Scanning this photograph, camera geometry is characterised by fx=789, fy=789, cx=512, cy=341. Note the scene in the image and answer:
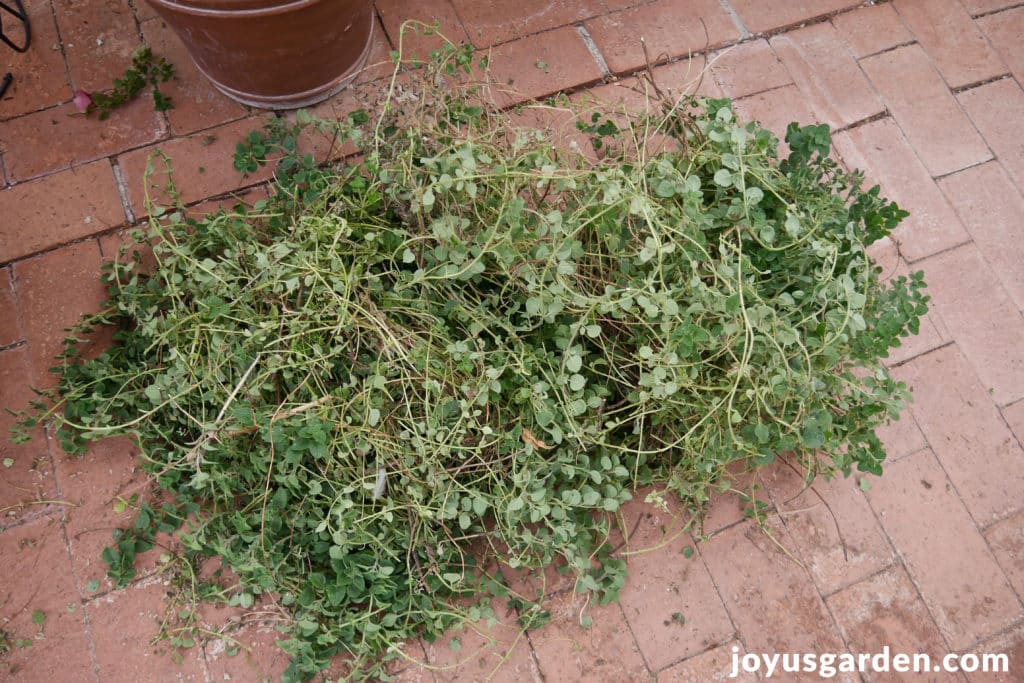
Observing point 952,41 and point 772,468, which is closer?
point 772,468

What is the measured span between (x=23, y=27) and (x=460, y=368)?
6.04 feet

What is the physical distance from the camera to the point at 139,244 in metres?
2.06

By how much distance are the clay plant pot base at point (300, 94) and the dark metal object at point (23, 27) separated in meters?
0.53

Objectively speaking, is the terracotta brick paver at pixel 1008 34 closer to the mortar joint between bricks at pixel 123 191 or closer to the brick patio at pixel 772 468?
the brick patio at pixel 772 468

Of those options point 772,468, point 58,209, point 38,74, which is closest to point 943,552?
point 772,468

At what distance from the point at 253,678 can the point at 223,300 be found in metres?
0.86

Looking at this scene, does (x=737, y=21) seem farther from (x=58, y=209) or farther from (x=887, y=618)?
(x=58, y=209)

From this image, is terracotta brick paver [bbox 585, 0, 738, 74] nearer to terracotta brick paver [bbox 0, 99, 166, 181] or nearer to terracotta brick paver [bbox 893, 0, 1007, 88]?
terracotta brick paver [bbox 893, 0, 1007, 88]

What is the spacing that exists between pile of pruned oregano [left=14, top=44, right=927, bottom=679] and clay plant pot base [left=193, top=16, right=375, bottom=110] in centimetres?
47

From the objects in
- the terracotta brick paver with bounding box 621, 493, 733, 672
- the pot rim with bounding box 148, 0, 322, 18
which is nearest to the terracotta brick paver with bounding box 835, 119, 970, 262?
the terracotta brick paver with bounding box 621, 493, 733, 672

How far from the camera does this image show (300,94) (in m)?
2.24

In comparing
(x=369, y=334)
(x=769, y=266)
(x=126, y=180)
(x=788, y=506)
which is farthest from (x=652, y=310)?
(x=126, y=180)

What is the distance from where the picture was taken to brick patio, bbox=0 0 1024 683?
184 cm

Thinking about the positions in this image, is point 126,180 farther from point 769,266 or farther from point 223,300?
point 769,266
